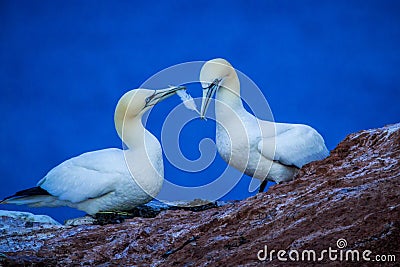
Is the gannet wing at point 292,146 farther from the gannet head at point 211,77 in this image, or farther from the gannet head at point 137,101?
the gannet head at point 137,101

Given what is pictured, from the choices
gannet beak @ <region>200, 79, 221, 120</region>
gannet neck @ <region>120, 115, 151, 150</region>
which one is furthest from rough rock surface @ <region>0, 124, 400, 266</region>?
gannet neck @ <region>120, 115, 151, 150</region>

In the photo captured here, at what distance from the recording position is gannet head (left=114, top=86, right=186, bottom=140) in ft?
24.7

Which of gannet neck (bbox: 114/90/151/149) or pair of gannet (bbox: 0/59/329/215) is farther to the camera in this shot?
gannet neck (bbox: 114/90/151/149)

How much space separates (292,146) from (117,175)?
5.57 feet

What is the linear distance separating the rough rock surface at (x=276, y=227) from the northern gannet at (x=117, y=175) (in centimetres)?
96

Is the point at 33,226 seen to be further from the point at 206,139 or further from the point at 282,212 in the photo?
the point at 282,212

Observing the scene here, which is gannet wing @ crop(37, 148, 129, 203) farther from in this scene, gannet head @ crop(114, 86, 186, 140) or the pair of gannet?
gannet head @ crop(114, 86, 186, 140)

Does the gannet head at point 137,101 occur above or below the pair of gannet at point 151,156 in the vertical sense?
above

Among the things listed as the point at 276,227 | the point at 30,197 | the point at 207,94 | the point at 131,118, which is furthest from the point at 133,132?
the point at 276,227

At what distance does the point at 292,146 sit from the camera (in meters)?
7.04

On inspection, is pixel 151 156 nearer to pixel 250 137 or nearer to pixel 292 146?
pixel 250 137

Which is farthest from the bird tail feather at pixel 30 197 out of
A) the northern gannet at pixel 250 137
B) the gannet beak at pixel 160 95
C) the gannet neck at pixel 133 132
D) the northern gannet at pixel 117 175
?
the northern gannet at pixel 250 137

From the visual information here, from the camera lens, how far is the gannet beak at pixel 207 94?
688cm

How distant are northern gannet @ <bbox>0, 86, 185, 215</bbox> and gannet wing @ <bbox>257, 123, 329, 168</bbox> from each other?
1098 millimetres
